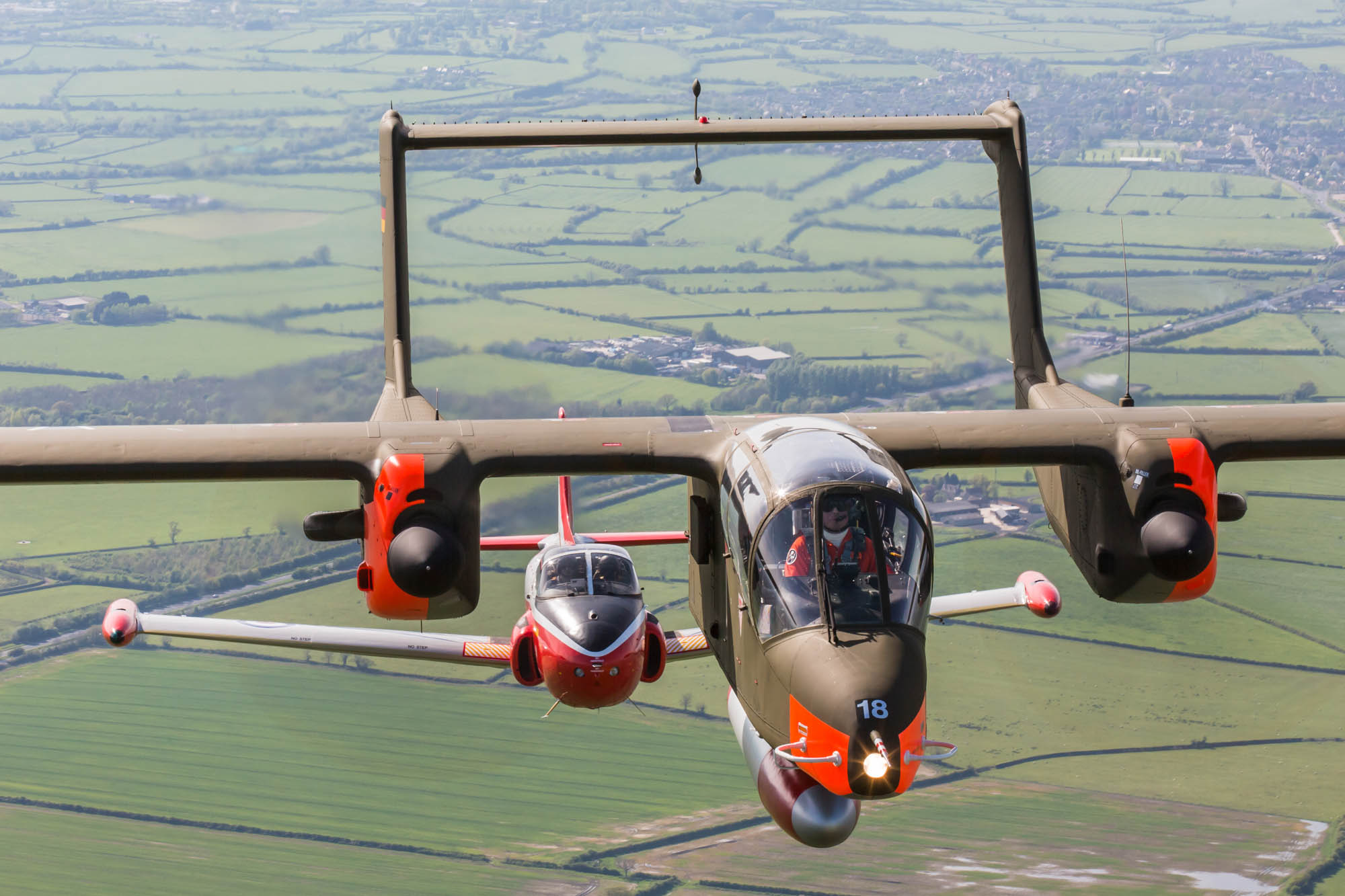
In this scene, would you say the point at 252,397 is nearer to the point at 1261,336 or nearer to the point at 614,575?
the point at 1261,336

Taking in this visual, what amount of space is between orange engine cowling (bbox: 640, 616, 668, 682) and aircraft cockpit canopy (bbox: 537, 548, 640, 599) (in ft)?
2.81

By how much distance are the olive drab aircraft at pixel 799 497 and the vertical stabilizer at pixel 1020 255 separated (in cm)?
170

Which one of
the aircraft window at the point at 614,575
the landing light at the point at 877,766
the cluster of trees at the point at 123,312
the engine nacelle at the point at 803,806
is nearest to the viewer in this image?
the landing light at the point at 877,766

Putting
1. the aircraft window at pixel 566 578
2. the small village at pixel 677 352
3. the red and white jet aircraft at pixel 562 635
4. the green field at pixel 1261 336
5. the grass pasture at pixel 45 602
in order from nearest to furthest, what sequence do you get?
1. the red and white jet aircraft at pixel 562 635
2. the aircraft window at pixel 566 578
3. the grass pasture at pixel 45 602
4. the small village at pixel 677 352
5. the green field at pixel 1261 336

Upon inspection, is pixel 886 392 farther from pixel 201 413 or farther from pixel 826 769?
pixel 826 769

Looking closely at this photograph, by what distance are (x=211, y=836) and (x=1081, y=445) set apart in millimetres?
93292

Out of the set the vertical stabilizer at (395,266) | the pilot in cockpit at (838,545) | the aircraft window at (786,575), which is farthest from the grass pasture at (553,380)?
the pilot in cockpit at (838,545)

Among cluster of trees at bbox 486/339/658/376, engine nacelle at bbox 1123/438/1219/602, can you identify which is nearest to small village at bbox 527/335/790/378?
cluster of trees at bbox 486/339/658/376

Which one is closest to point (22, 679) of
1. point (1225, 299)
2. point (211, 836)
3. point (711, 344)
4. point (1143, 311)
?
point (211, 836)

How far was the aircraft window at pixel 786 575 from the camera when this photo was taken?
17.0m

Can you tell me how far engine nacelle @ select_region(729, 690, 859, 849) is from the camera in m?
21.4

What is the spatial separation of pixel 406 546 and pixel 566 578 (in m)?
12.7

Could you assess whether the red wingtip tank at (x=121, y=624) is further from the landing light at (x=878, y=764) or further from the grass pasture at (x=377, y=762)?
the grass pasture at (x=377, y=762)

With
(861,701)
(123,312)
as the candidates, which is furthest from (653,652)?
(123,312)
